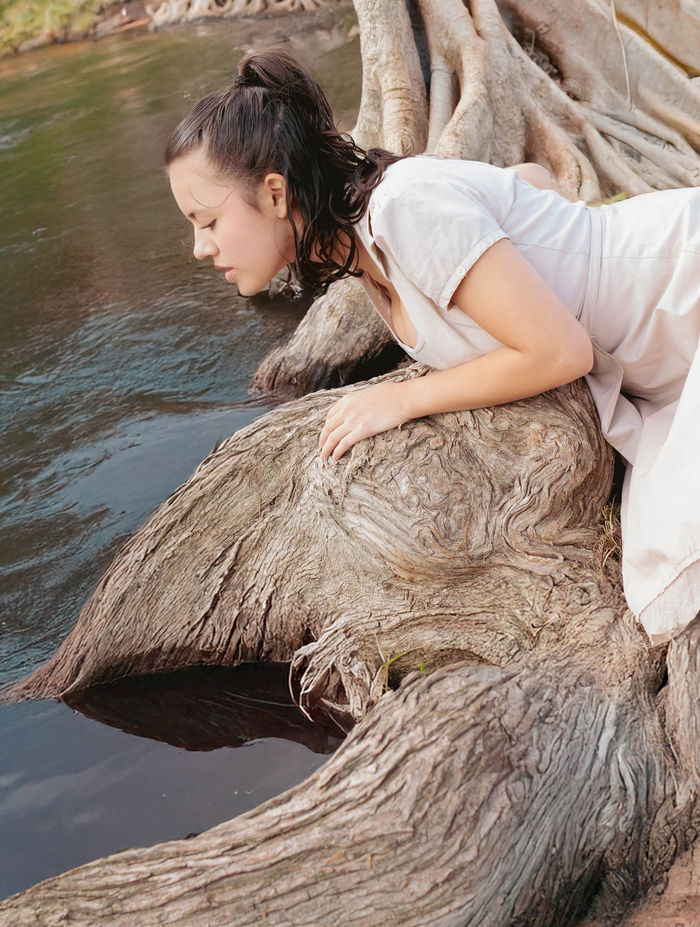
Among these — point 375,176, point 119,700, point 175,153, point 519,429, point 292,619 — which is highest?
point 175,153

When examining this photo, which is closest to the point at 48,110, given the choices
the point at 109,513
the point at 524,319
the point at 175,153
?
the point at 109,513

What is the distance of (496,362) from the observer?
7.23 ft

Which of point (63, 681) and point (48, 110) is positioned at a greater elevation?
point (48, 110)

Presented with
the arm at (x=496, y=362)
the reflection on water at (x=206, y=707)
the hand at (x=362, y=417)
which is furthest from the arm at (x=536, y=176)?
the reflection on water at (x=206, y=707)

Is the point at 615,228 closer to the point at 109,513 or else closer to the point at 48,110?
the point at 109,513

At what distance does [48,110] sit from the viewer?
495 inches

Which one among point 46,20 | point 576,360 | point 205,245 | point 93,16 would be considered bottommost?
point 576,360

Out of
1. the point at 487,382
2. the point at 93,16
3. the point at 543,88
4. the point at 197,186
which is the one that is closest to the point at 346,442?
the point at 487,382

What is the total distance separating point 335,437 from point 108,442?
259 cm

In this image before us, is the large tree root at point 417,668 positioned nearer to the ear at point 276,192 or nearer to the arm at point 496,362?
the arm at point 496,362

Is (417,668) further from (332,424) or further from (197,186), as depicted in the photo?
(197,186)

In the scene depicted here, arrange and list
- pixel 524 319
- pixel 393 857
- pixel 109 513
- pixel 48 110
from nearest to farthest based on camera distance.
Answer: pixel 393 857
pixel 524 319
pixel 109 513
pixel 48 110

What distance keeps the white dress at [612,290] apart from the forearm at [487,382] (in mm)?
80

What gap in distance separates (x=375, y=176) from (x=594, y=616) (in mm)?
1287
